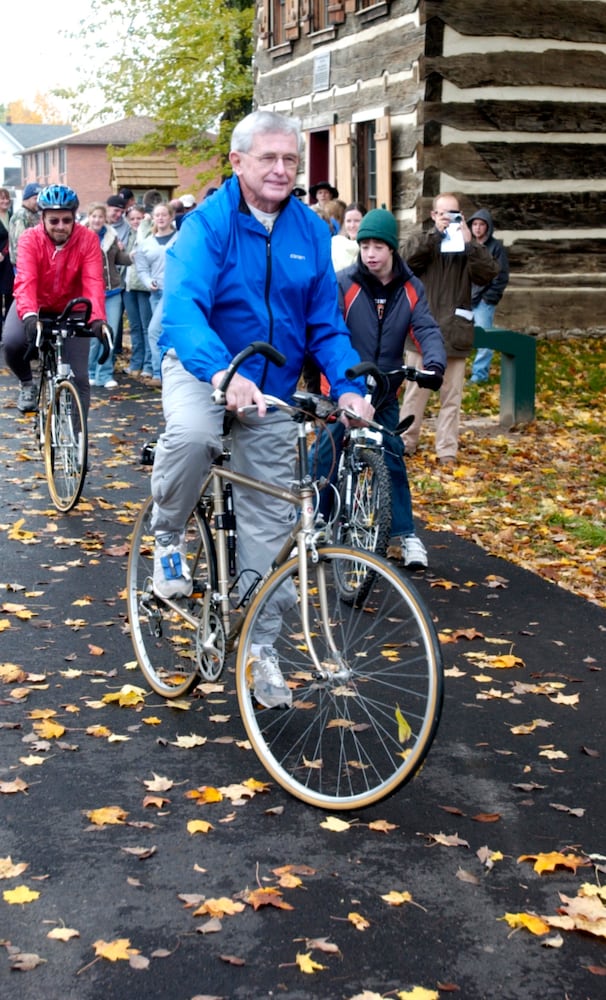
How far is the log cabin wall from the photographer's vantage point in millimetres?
18391

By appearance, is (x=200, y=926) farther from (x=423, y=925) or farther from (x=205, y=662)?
(x=205, y=662)

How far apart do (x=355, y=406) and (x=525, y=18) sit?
15.2 m

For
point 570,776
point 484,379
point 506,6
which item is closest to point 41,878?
point 570,776

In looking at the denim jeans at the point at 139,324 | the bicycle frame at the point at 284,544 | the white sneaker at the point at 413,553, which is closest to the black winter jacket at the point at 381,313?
the white sneaker at the point at 413,553

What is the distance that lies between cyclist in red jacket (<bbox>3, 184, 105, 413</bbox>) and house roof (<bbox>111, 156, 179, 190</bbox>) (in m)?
23.1

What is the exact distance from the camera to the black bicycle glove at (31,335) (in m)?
9.55

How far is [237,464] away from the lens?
17.7 feet

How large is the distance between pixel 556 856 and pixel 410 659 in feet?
3.37

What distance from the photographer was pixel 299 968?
3754 mm

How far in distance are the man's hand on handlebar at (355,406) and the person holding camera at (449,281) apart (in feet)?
21.1

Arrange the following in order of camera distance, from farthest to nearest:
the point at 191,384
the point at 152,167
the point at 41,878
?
the point at 152,167
the point at 191,384
the point at 41,878

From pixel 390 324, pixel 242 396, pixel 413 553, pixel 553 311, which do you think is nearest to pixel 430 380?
pixel 390 324

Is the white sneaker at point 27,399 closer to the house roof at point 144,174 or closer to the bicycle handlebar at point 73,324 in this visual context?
the bicycle handlebar at point 73,324

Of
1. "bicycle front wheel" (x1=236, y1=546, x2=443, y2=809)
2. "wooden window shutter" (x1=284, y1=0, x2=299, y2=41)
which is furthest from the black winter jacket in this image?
"wooden window shutter" (x1=284, y1=0, x2=299, y2=41)
